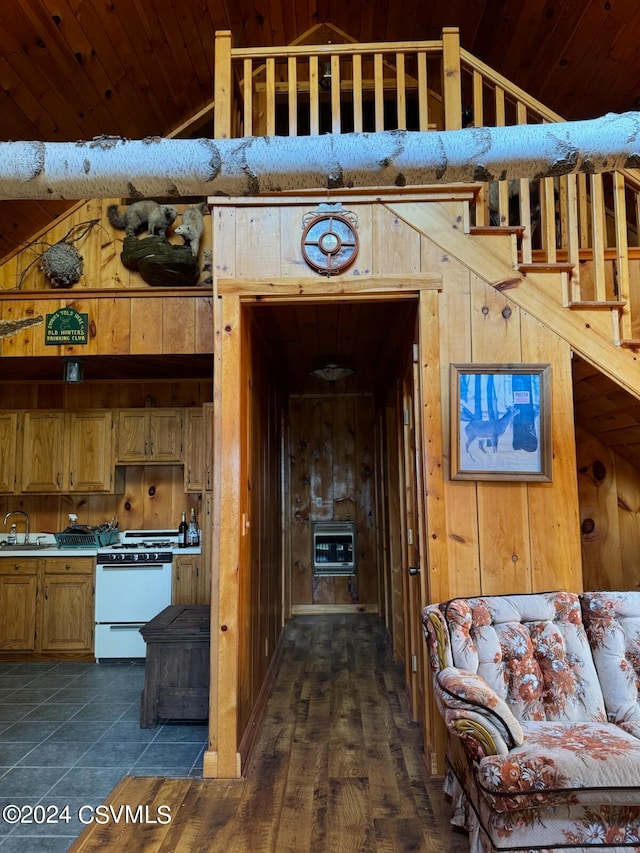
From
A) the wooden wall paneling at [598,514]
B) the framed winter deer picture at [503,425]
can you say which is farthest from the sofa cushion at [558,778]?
the wooden wall paneling at [598,514]

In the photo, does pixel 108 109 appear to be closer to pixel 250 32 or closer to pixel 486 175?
pixel 250 32

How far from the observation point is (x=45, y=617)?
419 cm

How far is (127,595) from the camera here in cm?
412

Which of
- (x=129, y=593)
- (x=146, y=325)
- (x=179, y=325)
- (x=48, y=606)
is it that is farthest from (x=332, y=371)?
(x=48, y=606)

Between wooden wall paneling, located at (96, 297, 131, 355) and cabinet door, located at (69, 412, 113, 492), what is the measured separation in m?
1.19

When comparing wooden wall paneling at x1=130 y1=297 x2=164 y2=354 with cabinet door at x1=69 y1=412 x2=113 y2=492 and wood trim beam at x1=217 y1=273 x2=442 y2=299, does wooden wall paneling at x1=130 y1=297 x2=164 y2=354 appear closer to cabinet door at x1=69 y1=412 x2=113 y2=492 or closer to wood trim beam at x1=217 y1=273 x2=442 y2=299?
wood trim beam at x1=217 y1=273 x2=442 y2=299

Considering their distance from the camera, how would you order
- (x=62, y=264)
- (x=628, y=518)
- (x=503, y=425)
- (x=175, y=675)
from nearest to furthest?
(x=503, y=425) → (x=175, y=675) → (x=628, y=518) → (x=62, y=264)

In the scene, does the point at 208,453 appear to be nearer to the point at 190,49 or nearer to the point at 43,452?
the point at 43,452

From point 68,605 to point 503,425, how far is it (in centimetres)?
364

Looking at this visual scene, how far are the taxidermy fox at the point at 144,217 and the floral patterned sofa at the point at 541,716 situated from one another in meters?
3.42

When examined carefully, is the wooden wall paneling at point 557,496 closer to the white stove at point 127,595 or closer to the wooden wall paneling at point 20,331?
the white stove at point 127,595

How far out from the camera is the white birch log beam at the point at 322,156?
48.3 inches

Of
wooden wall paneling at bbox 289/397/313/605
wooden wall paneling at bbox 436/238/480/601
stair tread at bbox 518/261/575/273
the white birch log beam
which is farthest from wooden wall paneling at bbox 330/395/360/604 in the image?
the white birch log beam

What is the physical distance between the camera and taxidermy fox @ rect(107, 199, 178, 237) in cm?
402
